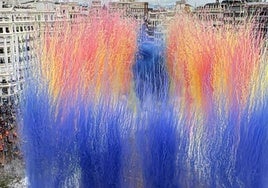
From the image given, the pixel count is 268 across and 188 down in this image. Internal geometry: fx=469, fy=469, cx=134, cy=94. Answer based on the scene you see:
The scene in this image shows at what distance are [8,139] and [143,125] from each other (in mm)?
5887

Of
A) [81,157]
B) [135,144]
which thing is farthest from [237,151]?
[81,157]

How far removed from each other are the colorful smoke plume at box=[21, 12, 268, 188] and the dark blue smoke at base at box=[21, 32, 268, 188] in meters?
0.01

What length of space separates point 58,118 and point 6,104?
28.0 feet

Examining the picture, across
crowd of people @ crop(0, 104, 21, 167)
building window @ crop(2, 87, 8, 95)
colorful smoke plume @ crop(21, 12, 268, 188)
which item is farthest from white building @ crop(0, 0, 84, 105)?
colorful smoke plume @ crop(21, 12, 268, 188)

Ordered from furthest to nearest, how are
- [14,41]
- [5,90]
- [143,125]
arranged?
[14,41] < [5,90] < [143,125]

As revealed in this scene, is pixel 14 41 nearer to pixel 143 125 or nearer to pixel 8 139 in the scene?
pixel 8 139

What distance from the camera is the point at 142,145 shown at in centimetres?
684

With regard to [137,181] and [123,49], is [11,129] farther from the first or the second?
[137,181]

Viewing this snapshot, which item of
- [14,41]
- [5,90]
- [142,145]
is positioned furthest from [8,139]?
[14,41]

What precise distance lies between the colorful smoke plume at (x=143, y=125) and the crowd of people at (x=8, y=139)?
4.00m

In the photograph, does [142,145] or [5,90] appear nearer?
[142,145]

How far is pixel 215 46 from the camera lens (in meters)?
7.40

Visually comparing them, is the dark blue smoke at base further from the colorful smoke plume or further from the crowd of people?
the crowd of people

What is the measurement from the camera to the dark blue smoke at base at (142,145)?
21.6 ft
